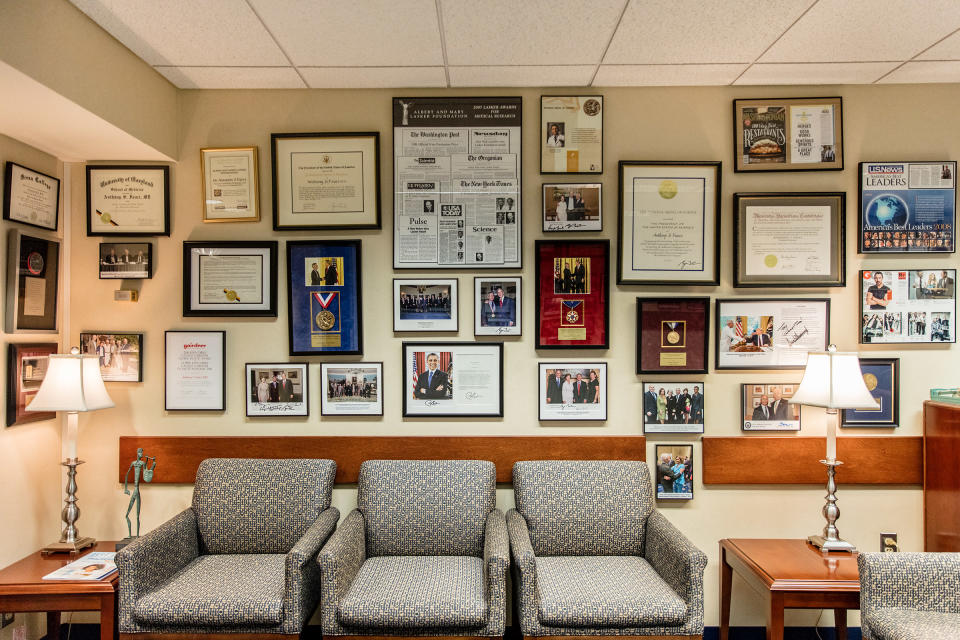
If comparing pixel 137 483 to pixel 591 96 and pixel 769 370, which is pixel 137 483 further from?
pixel 769 370

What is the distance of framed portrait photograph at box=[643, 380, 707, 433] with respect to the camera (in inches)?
118

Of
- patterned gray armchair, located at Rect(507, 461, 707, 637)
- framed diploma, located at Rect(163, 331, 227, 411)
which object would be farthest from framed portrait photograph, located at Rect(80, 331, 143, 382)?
patterned gray armchair, located at Rect(507, 461, 707, 637)

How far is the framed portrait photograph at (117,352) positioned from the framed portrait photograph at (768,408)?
10.6 ft

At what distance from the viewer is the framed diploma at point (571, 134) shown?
300 centimetres

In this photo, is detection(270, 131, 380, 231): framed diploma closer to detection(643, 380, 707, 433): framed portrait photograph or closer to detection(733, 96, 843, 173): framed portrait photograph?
detection(643, 380, 707, 433): framed portrait photograph

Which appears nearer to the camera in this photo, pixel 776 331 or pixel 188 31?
pixel 188 31

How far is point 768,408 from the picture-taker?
2994 millimetres

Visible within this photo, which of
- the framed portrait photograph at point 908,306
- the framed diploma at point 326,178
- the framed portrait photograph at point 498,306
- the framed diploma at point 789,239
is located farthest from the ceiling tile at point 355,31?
the framed portrait photograph at point 908,306

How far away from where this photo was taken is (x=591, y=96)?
3008mm

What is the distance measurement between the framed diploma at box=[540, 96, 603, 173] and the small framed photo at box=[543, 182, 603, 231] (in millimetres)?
94

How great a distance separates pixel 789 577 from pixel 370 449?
201 centimetres

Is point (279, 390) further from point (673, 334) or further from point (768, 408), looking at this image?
point (768, 408)

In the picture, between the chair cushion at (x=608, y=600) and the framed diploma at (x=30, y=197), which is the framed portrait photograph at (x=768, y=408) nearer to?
the chair cushion at (x=608, y=600)

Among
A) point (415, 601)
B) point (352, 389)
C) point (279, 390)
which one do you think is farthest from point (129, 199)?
point (415, 601)
